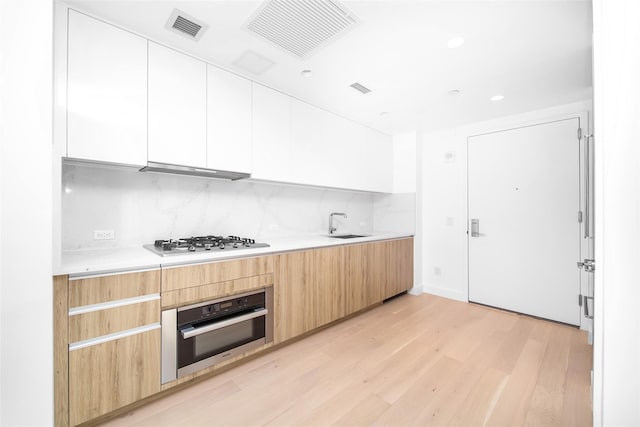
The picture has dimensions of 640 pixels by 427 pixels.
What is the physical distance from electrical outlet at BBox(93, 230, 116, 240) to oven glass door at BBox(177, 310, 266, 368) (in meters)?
0.90

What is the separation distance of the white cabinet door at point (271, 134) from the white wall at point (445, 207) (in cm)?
219

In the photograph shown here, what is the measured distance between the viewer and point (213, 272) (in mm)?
1749

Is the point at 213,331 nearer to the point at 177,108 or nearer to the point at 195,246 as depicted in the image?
the point at 195,246

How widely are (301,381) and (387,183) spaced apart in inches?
110

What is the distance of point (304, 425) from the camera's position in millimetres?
1420

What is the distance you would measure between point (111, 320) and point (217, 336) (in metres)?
0.64

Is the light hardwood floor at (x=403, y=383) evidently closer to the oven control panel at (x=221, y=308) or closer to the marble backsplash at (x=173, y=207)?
the oven control panel at (x=221, y=308)

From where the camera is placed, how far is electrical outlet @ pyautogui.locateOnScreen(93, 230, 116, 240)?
1.84 meters

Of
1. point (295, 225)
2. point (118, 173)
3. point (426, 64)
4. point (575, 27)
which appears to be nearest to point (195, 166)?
point (118, 173)

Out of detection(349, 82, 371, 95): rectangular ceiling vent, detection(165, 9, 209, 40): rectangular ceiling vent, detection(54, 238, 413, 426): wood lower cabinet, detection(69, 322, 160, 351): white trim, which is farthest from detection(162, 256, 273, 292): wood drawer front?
detection(349, 82, 371, 95): rectangular ceiling vent
